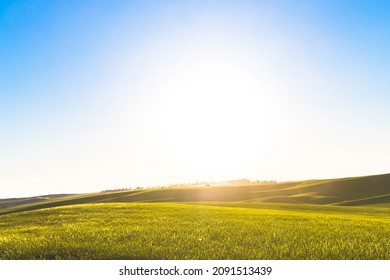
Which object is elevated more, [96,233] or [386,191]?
[96,233]

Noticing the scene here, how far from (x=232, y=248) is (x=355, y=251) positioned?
4547 mm


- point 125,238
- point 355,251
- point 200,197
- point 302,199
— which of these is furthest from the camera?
point 200,197

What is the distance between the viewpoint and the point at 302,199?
3593 inches

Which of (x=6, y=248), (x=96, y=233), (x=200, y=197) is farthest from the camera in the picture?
(x=200, y=197)

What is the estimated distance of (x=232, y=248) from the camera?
468 inches

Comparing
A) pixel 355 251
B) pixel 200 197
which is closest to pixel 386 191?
pixel 200 197

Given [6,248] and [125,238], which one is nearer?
[6,248]

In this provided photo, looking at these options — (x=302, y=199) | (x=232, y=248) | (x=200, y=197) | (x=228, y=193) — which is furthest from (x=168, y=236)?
(x=228, y=193)
